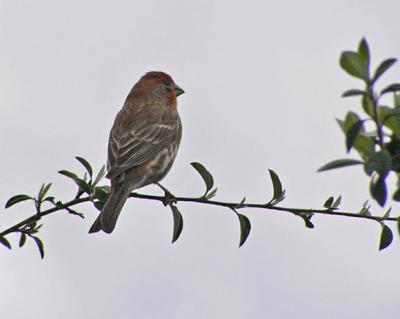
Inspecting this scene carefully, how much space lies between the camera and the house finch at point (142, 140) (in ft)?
23.7

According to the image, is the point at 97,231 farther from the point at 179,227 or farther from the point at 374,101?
the point at 374,101

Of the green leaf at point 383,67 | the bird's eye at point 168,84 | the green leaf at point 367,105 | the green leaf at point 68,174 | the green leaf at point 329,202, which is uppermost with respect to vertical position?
the bird's eye at point 168,84

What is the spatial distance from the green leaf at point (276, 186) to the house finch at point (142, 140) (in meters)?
1.93

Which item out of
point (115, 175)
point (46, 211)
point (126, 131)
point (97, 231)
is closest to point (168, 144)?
point (126, 131)

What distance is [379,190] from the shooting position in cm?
205

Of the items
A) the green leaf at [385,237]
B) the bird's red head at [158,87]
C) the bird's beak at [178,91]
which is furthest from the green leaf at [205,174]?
the bird's beak at [178,91]

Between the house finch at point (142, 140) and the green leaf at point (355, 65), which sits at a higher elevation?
the house finch at point (142, 140)

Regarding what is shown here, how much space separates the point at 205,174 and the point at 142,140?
3594mm

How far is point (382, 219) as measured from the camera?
12.4ft

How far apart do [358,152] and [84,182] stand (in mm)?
2599

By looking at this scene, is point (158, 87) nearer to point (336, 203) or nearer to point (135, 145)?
point (135, 145)

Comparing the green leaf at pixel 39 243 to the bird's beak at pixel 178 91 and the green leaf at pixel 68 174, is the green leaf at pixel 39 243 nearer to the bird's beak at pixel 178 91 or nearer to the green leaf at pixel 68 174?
the green leaf at pixel 68 174

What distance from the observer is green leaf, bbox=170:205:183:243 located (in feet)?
15.8

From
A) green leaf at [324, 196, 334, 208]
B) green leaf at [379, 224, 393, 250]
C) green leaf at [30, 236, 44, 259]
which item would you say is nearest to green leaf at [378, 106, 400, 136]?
green leaf at [379, 224, 393, 250]
